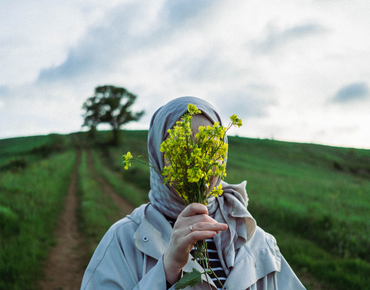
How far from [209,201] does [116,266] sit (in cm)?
74

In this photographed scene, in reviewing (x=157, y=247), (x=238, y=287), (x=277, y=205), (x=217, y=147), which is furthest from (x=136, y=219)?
(x=277, y=205)

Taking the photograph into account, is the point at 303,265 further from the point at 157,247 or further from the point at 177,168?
the point at 177,168

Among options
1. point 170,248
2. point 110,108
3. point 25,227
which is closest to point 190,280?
point 170,248

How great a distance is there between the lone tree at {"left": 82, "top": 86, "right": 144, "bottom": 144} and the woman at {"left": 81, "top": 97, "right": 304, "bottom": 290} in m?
40.4

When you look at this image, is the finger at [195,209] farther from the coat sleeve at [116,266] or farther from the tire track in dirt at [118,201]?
the tire track in dirt at [118,201]

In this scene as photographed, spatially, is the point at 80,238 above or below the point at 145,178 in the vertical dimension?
below

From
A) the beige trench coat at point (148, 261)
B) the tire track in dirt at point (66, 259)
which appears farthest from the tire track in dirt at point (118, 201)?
the beige trench coat at point (148, 261)

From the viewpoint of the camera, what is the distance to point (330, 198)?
13.4m

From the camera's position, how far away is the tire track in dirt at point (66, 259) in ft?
17.8

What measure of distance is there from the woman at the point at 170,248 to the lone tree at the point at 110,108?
40.4 m

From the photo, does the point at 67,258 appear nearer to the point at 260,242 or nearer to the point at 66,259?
the point at 66,259

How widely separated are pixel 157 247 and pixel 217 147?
0.84 metres

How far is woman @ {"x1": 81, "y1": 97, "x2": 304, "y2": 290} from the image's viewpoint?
5.03ft

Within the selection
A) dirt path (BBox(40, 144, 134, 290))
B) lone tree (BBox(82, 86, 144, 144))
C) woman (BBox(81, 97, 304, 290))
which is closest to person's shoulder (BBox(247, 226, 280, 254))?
woman (BBox(81, 97, 304, 290))
